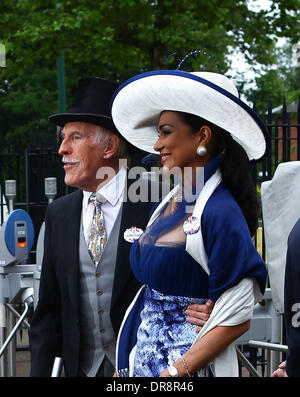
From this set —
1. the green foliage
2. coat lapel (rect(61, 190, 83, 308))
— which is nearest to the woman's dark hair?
coat lapel (rect(61, 190, 83, 308))

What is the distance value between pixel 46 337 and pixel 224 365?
93cm

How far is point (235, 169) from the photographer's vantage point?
243cm

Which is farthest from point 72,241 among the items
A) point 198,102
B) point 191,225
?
point 198,102

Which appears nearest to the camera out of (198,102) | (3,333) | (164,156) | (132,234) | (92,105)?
(198,102)

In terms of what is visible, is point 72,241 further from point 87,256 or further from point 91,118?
point 91,118

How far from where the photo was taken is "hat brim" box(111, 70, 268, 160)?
2400mm

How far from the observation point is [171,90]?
2.47 metres

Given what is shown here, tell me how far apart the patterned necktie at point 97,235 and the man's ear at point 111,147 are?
0.65 feet

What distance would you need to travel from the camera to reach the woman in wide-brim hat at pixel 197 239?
2283 millimetres

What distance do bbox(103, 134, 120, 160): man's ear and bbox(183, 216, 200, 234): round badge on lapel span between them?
0.85 metres

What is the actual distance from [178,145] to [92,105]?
0.82m

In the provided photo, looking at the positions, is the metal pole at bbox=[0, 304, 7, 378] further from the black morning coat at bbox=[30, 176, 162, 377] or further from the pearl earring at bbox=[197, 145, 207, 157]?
the pearl earring at bbox=[197, 145, 207, 157]

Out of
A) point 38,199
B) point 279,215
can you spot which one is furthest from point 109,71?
point 279,215
